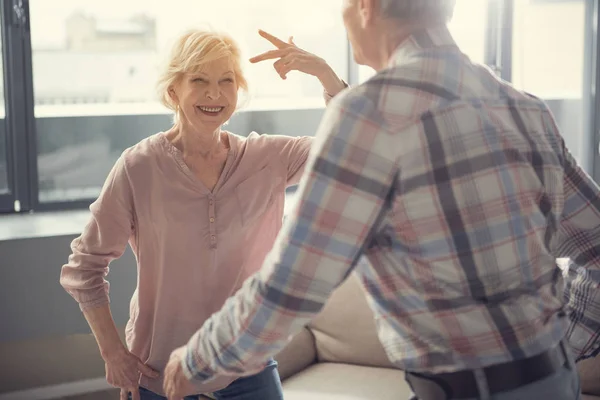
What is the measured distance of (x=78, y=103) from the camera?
352 cm

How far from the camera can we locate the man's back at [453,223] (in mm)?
1092

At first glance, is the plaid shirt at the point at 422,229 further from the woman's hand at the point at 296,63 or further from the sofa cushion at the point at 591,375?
the sofa cushion at the point at 591,375

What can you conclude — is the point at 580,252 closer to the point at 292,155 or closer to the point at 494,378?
the point at 494,378

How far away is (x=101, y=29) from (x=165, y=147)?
1.87 m

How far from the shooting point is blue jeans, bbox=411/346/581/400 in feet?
3.70

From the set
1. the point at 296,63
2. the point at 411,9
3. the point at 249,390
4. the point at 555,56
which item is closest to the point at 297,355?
the point at 249,390

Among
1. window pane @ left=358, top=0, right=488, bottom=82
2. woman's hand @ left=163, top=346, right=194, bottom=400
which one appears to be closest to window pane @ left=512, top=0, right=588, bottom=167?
window pane @ left=358, top=0, right=488, bottom=82

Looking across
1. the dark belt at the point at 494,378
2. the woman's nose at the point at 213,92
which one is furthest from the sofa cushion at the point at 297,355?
the dark belt at the point at 494,378

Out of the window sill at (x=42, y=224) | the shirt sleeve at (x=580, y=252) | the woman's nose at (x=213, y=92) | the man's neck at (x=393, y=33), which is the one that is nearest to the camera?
the man's neck at (x=393, y=33)

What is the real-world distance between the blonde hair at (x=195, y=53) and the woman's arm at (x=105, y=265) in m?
0.23

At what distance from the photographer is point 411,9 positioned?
1163 millimetres

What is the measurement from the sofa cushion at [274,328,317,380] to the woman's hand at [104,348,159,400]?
1.17 metres

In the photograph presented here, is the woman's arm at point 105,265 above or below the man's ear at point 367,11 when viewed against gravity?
below

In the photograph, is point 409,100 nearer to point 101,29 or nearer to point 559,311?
point 559,311
